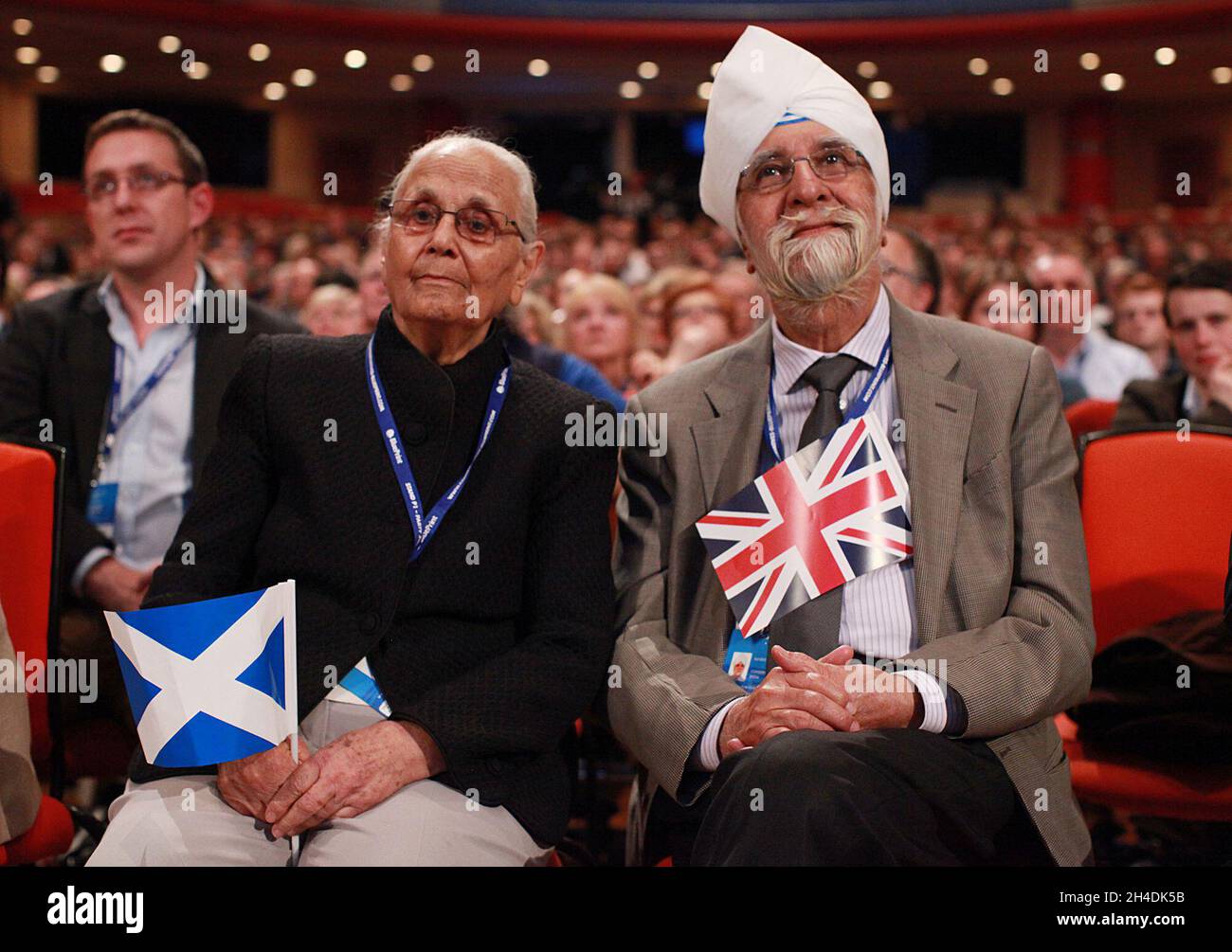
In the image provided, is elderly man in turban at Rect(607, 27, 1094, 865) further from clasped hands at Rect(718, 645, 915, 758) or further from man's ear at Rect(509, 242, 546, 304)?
man's ear at Rect(509, 242, 546, 304)

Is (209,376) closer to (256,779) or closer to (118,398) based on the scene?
(118,398)

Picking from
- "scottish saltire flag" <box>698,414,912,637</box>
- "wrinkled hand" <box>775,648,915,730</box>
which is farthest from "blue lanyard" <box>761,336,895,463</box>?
"wrinkled hand" <box>775,648,915,730</box>

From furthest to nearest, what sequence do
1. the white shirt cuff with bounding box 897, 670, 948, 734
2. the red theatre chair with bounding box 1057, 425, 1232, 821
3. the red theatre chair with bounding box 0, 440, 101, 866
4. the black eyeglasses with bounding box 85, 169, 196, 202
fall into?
the black eyeglasses with bounding box 85, 169, 196, 202 < the red theatre chair with bounding box 1057, 425, 1232, 821 < the red theatre chair with bounding box 0, 440, 101, 866 < the white shirt cuff with bounding box 897, 670, 948, 734

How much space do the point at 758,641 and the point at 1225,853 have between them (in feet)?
5.40

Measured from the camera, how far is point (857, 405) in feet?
6.89

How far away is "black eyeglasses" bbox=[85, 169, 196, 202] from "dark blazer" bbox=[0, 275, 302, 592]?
0.29 metres

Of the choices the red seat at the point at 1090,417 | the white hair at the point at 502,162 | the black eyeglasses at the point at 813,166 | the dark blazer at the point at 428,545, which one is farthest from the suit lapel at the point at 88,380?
the red seat at the point at 1090,417

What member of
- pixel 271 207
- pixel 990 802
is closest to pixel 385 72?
pixel 271 207

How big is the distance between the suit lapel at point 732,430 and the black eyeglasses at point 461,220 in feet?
1.51

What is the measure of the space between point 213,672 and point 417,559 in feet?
1.19

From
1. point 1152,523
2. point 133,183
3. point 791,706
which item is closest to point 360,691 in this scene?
point 791,706

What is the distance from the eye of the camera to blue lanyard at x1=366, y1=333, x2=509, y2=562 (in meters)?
1.98
